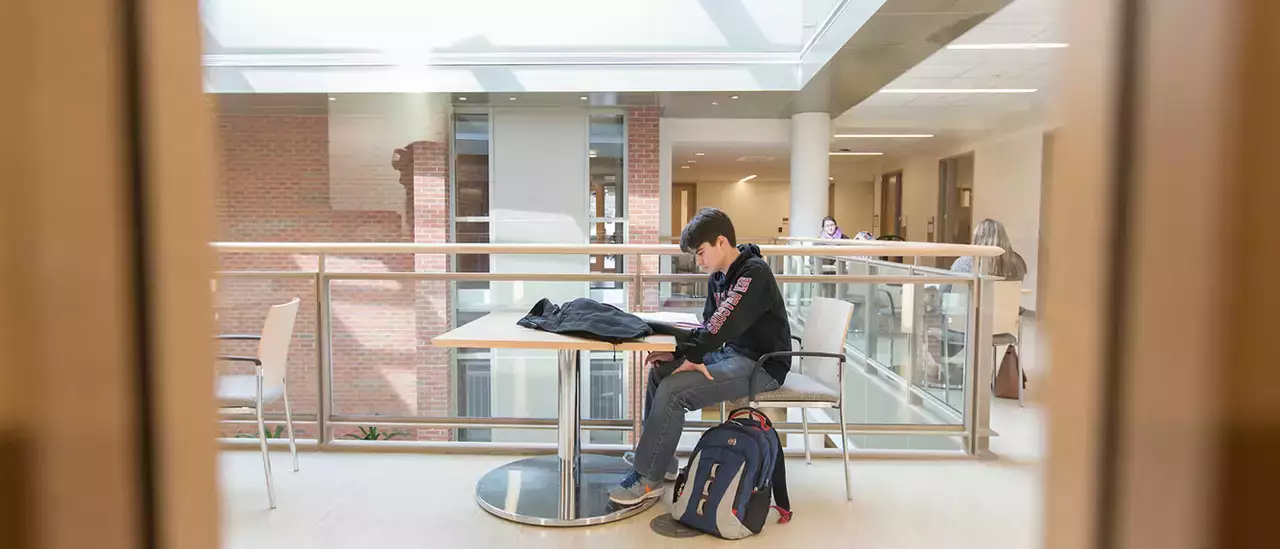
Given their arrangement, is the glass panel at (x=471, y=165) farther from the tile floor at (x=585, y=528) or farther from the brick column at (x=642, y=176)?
the tile floor at (x=585, y=528)

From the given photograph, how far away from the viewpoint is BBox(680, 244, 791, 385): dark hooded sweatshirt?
2.46m

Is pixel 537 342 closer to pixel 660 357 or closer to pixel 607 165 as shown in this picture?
pixel 660 357

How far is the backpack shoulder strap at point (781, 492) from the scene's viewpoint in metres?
2.51

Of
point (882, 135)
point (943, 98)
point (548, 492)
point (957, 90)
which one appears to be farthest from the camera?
point (882, 135)

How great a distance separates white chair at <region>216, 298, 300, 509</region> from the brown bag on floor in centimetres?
388

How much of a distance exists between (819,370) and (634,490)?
93 centimetres

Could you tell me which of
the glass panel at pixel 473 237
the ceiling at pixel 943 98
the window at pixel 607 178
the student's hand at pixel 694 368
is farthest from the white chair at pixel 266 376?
the window at pixel 607 178

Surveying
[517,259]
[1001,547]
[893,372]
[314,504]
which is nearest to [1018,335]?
[893,372]

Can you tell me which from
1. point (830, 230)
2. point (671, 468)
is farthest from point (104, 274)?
point (830, 230)

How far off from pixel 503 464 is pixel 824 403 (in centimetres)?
137

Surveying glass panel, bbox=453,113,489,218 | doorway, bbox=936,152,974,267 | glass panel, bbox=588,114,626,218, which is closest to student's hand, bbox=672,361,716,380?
glass panel, bbox=588,114,626,218

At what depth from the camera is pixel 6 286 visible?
46 centimetres

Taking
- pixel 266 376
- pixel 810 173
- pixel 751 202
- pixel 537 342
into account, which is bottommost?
pixel 266 376

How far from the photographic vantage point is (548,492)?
269 cm
